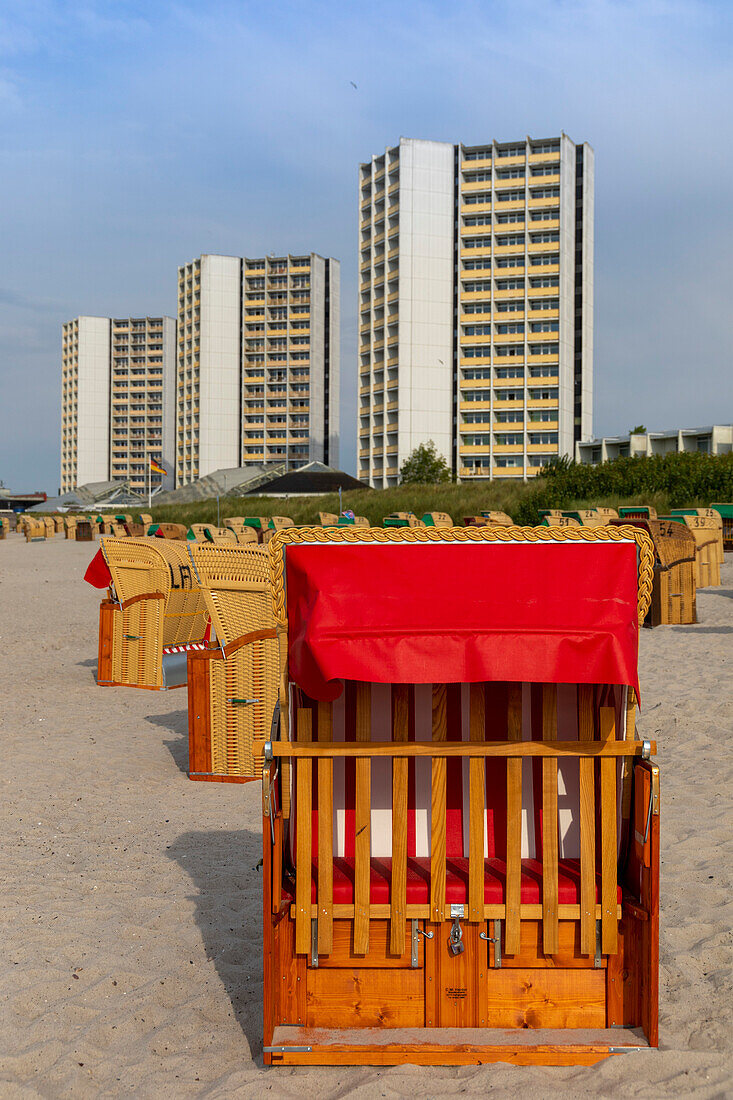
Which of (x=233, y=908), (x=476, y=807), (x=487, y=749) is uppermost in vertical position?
(x=487, y=749)

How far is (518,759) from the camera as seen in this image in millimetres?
2662

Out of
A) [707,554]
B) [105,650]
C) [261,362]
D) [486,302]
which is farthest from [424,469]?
[105,650]

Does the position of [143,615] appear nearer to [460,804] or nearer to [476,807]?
[460,804]

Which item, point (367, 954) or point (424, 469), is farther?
point (424, 469)

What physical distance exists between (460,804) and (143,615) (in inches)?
258

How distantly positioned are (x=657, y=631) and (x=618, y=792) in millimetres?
9718

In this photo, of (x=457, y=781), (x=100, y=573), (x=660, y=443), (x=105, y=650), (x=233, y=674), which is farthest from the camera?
(x=660, y=443)

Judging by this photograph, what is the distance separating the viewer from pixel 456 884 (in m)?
2.71

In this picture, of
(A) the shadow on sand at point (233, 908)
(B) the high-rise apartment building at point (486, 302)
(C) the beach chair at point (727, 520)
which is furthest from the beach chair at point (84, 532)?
(B) the high-rise apartment building at point (486, 302)

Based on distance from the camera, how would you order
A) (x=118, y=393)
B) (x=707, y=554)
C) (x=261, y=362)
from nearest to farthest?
1. (x=707, y=554)
2. (x=261, y=362)
3. (x=118, y=393)

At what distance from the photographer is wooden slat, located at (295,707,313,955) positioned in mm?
2689

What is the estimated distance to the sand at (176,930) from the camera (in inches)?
103

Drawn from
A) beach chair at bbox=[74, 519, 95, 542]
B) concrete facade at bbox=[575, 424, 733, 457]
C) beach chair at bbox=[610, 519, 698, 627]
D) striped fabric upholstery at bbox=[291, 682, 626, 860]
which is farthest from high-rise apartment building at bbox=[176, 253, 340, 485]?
striped fabric upholstery at bbox=[291, 682, 626, 860]

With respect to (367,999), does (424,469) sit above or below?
above
